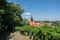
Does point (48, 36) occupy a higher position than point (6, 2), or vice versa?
point (6, 2)

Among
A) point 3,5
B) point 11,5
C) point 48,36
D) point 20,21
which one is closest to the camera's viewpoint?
point 48,36

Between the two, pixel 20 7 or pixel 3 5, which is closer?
pixel 3 5

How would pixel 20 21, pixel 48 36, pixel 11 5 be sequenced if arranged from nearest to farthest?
1. pixel 48 36
2. pixel 11 5
3. pixel 20 21

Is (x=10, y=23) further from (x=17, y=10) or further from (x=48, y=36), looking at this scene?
(x=48, y=36)

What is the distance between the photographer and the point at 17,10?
83.2 ft

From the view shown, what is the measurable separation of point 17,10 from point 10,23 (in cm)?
236

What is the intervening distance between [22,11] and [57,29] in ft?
37.4

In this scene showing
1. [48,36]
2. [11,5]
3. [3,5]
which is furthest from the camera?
[11,5]

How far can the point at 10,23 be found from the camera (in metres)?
23.9

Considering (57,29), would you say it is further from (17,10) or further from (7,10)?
(17,10)

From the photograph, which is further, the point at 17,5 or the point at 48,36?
the point at 17,5

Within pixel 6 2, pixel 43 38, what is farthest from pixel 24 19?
pixel 43 38

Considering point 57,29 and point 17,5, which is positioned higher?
point 17,5

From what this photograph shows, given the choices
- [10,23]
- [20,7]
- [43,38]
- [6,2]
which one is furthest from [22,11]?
[43,38]
